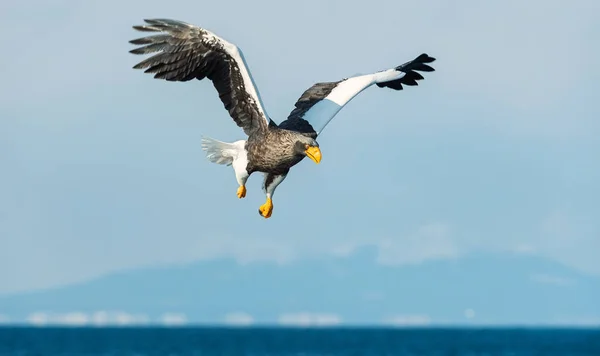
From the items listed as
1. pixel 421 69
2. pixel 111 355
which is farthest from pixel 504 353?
pixel 421 69

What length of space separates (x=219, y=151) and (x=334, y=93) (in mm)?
2323

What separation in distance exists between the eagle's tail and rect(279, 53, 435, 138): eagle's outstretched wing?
2.88 feet

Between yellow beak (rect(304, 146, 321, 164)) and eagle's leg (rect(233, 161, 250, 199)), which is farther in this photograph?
eagle's leg (rect(233, 161, 250, 199))

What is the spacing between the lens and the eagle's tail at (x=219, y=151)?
20.8m

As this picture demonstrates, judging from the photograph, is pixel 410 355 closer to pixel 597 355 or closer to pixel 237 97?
pixel 597 355

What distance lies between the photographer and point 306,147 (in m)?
18.9

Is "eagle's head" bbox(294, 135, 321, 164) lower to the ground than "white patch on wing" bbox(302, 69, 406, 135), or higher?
lower

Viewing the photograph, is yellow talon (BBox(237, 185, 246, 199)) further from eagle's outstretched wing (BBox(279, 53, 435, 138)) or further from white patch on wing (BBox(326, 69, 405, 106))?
white patch on wing (BBox(326, 69, 405, 106))

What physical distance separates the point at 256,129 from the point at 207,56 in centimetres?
133

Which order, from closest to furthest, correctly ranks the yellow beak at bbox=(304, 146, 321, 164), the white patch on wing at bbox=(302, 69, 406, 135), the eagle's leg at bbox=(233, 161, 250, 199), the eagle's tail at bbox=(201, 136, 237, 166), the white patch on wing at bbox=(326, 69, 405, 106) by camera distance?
the yellow beak at bbox=(304, 146, 321, 164) → the eagle's leg at bbox=(233, 161, 250, 199) → the eagle's tail at bbox=(201, 136, 237, 166) → the white patch on wing at bbox=(302, 69, 406, 135) → the white patch on wing at bbox=(326, 69, 405, 106)

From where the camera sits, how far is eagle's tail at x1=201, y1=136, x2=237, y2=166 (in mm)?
Answer: 20750

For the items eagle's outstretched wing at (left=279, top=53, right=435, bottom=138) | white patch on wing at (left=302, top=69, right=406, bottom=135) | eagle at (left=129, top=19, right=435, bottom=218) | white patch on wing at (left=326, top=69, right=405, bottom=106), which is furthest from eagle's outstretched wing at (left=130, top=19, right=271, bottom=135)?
white patch on wing at (left=326, top=69, right=405, bottom=106)

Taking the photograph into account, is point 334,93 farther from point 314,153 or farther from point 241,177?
point 314,153

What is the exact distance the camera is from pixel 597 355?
295 feet
